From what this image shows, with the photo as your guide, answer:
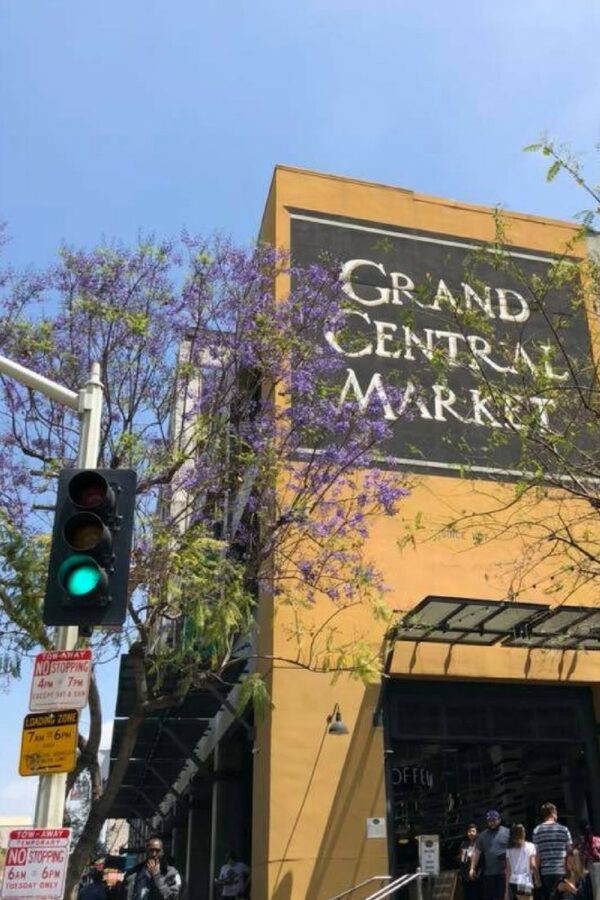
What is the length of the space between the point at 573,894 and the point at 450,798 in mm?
12078

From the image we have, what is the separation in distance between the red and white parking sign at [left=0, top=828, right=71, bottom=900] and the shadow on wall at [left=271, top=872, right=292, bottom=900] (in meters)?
8.10

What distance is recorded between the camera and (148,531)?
1141 cm

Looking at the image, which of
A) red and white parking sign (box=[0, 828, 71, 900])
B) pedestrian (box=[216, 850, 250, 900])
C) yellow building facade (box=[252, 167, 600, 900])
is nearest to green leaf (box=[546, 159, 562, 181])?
yellow building facade (box=[252, 167, 600, 900])

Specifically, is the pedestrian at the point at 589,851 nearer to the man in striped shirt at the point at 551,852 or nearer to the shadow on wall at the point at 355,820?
the man in striped shirt at the point at 551,852

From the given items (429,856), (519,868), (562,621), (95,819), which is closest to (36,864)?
(95,819)

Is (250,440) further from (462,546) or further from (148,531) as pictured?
(462,546)

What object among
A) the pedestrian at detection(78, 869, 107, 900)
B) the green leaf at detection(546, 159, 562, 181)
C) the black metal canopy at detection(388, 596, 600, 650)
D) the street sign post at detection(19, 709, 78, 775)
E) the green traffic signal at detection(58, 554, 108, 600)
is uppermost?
the green leaf at detection(546, 159, 562, 181)

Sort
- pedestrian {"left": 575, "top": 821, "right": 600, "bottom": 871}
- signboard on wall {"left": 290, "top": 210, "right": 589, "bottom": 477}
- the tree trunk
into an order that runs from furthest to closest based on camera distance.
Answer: signboard on wall {"left": 290, "top": 210, "right": 589, "bottom": 477}
pedestrian {"left": 575, "top": 821, "right": 600, "bottom": 871}
the tree trunk

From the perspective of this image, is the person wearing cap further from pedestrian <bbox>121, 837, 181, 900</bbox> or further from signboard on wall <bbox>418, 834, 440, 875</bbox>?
pedestrian <bbox>121, 837, 181, 900</bbox>

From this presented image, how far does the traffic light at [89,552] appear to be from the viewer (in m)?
6.14

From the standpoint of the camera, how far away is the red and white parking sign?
5.86m

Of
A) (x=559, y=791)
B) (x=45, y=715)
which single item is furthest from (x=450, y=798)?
(x=45, y=715)

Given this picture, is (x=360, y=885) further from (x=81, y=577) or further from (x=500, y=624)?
(x=81, y=577)

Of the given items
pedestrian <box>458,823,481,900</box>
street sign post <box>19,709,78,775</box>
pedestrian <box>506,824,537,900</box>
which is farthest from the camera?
pedestrian <box>458,823,481,900</box>
